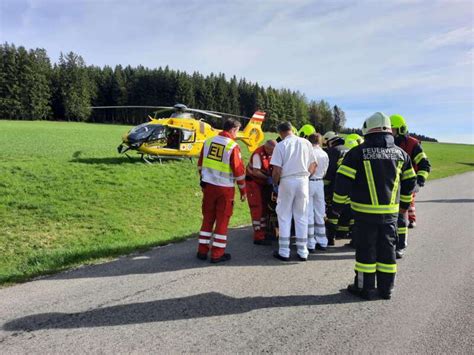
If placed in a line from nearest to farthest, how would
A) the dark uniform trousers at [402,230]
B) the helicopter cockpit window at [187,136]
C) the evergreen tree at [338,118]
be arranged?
the dark uniform trousers at [402,230] < the helicopter cockpit window at [187,136] < the evergreen tree at [338,118]

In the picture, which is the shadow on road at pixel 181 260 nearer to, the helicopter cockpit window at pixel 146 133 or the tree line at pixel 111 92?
the helicopter cockpit window at pixel 146 133

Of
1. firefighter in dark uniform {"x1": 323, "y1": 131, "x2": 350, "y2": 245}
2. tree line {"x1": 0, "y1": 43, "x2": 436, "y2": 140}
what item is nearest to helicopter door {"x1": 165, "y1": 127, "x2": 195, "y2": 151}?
firefighter in dark uniform {"x1": 323, "y1": 131, "x2": 350, "y2": 245}

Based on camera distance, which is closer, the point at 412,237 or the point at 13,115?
the point at 412,237

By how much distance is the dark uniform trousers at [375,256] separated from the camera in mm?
4672

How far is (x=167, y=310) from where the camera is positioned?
13.7 feet

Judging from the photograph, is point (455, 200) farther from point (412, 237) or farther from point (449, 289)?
point (449, 289)

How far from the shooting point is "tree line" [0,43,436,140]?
254 feet

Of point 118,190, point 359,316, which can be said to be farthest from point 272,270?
point 118,190

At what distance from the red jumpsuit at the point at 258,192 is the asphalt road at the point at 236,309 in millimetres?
890

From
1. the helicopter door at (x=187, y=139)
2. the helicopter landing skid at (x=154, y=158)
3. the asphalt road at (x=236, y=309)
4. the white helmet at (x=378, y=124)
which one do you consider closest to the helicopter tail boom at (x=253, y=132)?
the helicopter door at (x=187, y=139)

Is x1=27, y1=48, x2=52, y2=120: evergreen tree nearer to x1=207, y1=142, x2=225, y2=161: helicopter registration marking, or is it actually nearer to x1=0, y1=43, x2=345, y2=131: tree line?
x1=0, y1=43, x2=345, y2=131: tree line

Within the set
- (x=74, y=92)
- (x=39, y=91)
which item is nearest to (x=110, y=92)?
(x=74, y=92)

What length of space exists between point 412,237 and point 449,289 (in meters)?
2.95

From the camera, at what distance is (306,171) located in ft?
20.1
